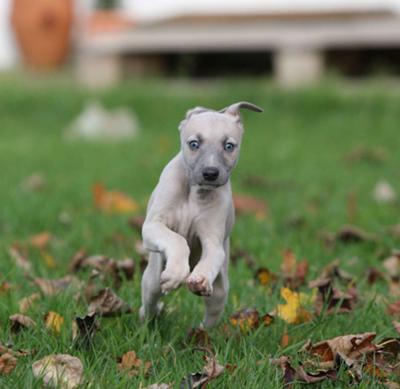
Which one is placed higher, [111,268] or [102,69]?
[111,268]

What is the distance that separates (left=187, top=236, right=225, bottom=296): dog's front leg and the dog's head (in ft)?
0.50

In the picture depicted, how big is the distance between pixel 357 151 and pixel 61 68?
7.42m

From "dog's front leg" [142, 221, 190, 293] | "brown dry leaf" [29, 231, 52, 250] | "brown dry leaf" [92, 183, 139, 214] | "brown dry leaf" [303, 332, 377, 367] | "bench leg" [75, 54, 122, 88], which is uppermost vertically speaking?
"dog's front leg" [142, 221, 190, 293]

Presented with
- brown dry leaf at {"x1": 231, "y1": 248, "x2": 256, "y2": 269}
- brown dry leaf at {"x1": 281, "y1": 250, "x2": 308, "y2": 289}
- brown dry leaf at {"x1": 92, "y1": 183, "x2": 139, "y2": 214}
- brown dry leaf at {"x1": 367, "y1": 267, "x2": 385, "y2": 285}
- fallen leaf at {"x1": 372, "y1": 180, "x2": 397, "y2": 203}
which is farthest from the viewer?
fallen leaf at {"x1": 372, "y1": 180, "x2": 397, "y2": 203}

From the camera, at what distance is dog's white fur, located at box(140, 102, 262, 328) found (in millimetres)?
2016

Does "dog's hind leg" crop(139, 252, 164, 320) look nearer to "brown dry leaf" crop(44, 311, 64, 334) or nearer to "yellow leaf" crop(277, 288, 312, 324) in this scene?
"brown dry leaf" crop(44, 311, 64, 334)

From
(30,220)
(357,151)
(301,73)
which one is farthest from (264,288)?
(301,73)

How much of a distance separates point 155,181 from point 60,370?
3601mm

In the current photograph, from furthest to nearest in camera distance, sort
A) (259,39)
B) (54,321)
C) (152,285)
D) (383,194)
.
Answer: (259,39) < (383,194) < (54,321) < (152,285)

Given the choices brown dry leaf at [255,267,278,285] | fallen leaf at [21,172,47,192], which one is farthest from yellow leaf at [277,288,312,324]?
fallen leaf at [21,172,47,192]

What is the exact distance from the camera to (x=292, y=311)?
8.56 ft

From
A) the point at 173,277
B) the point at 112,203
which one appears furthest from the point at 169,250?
the point at 112,203

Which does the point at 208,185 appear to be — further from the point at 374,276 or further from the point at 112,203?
the point at 112,203

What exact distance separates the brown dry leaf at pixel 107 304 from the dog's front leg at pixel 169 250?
41 centimetres
